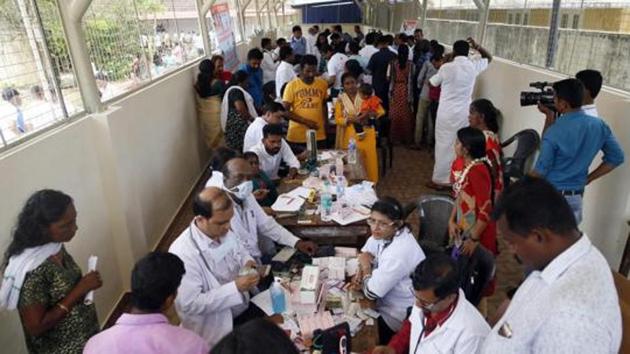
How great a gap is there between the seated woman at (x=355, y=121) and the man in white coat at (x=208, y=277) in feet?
8.41

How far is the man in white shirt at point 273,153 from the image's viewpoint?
3.79 meters

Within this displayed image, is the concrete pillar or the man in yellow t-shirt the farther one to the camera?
the man in yellow t-shirt

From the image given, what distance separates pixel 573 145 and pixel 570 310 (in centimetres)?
201

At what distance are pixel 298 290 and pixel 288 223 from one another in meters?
0.89

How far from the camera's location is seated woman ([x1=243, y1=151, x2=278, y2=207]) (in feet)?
11.3

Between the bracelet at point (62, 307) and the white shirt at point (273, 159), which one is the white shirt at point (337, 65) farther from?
the bracelet at point (62, 307)

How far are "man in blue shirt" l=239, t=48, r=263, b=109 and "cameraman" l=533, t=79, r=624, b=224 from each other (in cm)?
447

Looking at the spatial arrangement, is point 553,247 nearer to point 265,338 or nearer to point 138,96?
point 265,338

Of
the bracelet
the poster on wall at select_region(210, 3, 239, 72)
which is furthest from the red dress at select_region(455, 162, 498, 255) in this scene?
the poster on wall at select_region(210, 3, 239, 72)

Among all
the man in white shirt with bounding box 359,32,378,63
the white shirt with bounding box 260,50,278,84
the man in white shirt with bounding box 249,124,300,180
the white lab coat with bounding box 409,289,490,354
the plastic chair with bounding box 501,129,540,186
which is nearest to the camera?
the white lab coat with bounding box 409,289,490,354

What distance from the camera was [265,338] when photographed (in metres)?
0.97

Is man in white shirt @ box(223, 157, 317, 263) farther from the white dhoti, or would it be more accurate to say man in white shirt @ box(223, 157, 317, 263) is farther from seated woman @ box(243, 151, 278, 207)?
the white dhoti

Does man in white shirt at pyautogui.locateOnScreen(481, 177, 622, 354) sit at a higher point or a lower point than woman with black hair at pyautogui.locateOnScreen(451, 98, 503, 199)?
higher

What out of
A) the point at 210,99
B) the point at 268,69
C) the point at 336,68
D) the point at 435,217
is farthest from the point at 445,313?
the point at 268,69
